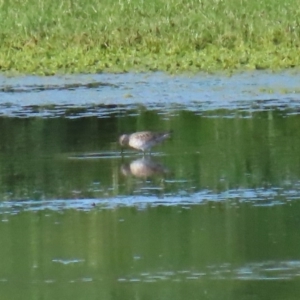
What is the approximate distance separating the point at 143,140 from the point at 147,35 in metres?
9.08

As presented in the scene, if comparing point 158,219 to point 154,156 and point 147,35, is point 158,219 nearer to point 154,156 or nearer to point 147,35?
point 154,156

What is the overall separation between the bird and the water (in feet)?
0.45

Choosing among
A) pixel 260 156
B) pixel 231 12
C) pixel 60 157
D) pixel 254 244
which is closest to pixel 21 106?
pixel 60 157

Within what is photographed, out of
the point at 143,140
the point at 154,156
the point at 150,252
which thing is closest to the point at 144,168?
the point at 143,140

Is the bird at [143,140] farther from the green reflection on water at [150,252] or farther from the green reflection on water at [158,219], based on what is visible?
the green reflection on water at [150,252]

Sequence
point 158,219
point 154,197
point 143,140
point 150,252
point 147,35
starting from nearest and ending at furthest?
1. point 150,252
2. point 158,219
3. point 154,197
4. point 143,140
5. point 147,35

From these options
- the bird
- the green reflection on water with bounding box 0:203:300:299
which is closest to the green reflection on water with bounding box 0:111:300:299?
the green reflection on water with bounding box 0:203:300:299

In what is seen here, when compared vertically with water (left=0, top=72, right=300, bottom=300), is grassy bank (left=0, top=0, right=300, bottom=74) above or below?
above

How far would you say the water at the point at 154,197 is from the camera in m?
7.43

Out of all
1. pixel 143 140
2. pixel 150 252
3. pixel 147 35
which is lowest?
pixel 150 252

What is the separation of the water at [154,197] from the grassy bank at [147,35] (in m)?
2.80

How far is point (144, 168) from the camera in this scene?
10836 mm

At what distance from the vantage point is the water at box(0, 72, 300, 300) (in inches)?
292

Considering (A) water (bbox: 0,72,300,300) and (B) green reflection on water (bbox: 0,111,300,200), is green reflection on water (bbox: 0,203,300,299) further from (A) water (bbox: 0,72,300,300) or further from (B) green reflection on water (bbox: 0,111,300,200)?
(B) green reflection on water (bbox: 0,111,300,200)
